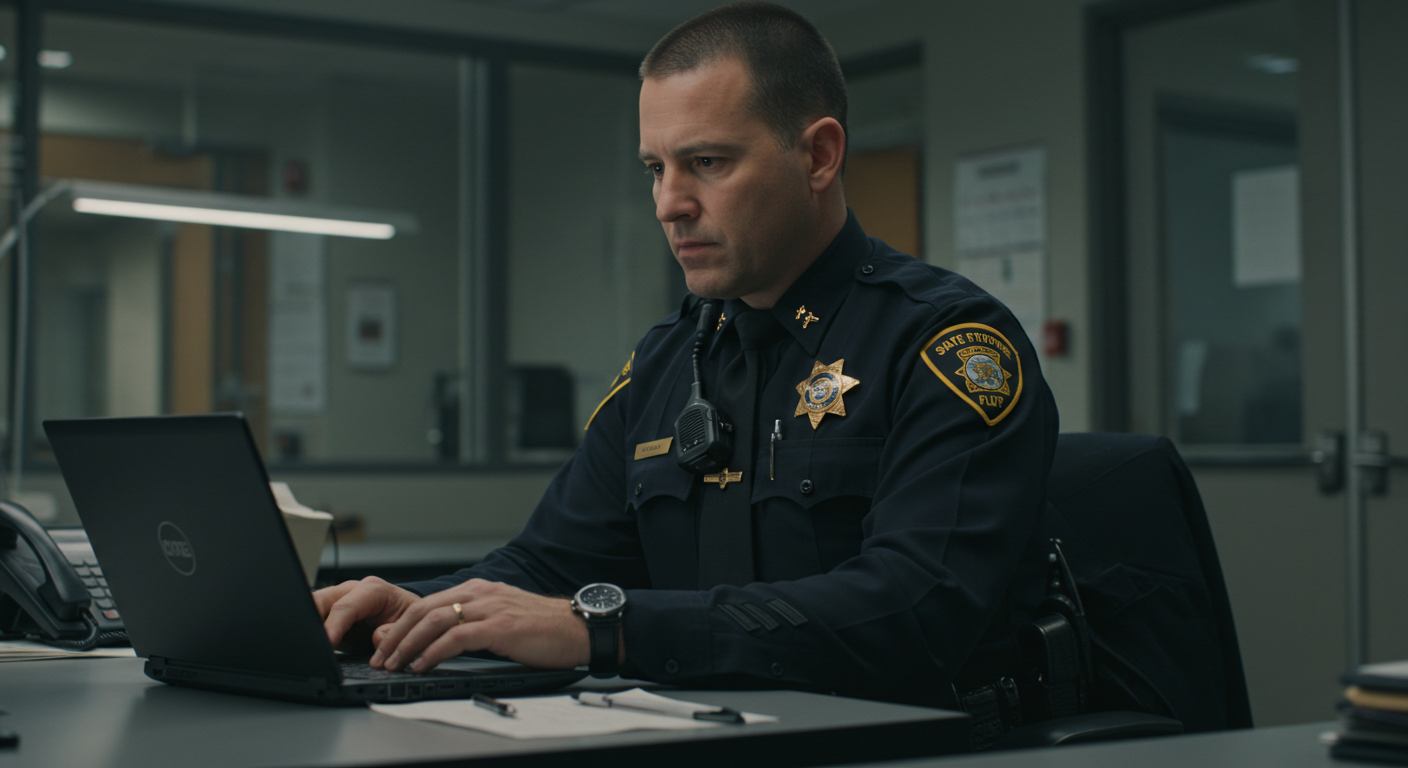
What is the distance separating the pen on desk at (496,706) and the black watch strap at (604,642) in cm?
14

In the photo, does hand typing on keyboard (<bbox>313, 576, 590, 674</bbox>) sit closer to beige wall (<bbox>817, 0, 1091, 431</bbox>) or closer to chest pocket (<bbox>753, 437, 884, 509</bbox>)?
chest pocket (<bbox>753, 437, 884, 509</bbox>)

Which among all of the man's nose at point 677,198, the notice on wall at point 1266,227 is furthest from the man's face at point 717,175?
the notice on wall at point 1266,227

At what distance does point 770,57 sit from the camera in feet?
4.96

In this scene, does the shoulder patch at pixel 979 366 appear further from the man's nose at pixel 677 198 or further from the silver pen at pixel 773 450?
the man's nose at pixel 677 198

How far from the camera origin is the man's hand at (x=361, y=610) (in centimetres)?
123

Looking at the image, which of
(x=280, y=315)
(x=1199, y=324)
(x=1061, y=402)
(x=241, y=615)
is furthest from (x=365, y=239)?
(x=241, y=615)

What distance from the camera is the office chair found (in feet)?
4.64

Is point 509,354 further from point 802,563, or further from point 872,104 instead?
point 802,563

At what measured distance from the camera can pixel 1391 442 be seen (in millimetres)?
3191

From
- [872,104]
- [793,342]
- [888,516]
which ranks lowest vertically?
[888,516]

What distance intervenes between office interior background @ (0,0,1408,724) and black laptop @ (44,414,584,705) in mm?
2130

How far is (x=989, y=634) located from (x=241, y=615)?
68cm

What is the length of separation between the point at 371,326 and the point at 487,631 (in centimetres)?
396

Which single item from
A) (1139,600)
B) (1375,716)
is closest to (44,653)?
(1139,600)
